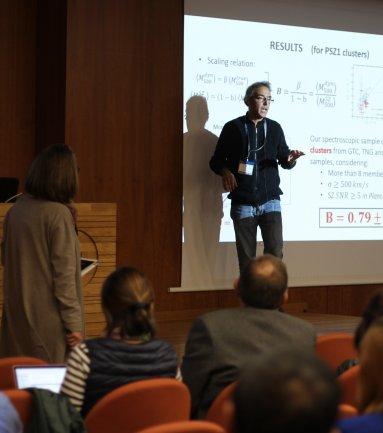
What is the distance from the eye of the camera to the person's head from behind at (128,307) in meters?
2.52

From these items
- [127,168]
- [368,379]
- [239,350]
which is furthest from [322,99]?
[368,379]

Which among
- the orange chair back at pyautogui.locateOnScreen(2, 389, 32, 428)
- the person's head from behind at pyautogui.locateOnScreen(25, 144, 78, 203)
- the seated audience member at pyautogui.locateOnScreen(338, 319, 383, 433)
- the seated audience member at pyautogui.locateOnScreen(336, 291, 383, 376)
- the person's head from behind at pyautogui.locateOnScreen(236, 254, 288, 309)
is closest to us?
the seated audience member at pyautogui.locateOnScreen(338, 319, 383, 433)

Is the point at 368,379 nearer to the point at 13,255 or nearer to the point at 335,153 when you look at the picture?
the point at 13,255

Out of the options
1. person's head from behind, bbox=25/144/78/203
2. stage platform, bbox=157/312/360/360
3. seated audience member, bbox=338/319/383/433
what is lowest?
stage platform, bbox=157/312/360/360

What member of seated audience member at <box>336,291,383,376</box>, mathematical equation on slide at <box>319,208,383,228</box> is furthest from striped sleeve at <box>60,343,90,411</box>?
mathematical equation on slide at <box>319,208,383,228</box>

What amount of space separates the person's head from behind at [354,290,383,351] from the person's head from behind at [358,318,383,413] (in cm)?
56

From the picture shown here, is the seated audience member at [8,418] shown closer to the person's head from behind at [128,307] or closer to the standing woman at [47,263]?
the person's head from behind at [128,307]

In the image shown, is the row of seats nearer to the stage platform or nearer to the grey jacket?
the grey jacket

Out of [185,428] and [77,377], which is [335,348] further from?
[185,428]

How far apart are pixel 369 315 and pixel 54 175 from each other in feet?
4.88

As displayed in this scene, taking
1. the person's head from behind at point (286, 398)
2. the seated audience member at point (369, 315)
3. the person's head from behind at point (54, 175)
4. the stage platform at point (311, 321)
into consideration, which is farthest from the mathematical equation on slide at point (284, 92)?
the person's head from behind at point (286, 398)

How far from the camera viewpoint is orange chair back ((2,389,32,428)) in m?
2.10

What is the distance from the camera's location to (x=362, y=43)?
7.41 metres

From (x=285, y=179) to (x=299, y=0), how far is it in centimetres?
155
